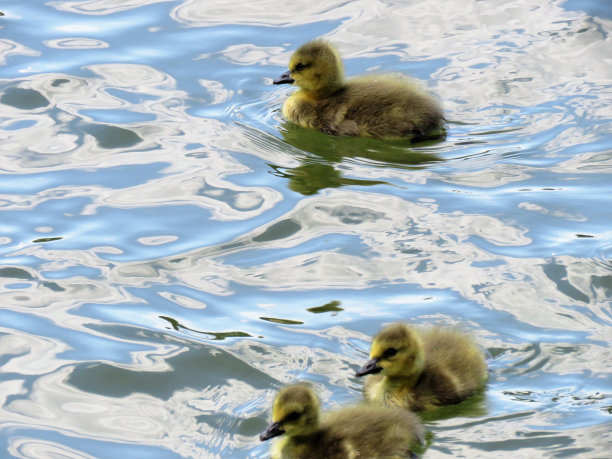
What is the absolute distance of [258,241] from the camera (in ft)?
21.8

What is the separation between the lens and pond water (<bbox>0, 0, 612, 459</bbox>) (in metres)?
5.36

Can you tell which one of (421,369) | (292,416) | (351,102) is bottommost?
(421,369)

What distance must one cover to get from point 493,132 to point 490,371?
2489 millimetres

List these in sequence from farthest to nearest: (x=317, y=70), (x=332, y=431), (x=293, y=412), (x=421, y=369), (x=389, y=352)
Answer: (x=317, y=70) → (x=421, y=369) → (x=389, y=352) → (x=332, y=431) → (x=293, y=412)

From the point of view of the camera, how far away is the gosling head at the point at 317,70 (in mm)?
7695

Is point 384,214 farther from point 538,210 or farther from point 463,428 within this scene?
point 463,428

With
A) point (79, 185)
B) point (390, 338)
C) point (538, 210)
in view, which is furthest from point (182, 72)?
point (390, 338)

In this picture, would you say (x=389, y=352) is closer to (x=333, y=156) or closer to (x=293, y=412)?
(x=293, y=412)

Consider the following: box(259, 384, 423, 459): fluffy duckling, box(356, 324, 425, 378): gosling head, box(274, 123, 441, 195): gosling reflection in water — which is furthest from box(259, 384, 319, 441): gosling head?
box(274, 123, 441, 195): gosling reflection in water

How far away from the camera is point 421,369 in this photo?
525 cm

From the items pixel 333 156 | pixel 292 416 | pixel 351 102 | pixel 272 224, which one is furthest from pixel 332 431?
pixel 351 102

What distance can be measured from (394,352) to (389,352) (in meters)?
0.02

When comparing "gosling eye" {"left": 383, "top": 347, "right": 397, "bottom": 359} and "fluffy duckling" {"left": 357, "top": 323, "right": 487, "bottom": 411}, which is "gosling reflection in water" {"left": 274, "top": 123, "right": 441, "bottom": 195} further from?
"gosling eye" {"left": 383, "top": 347, "right": 397, "bottom": 359}

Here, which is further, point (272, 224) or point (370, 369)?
point (272, 224)
